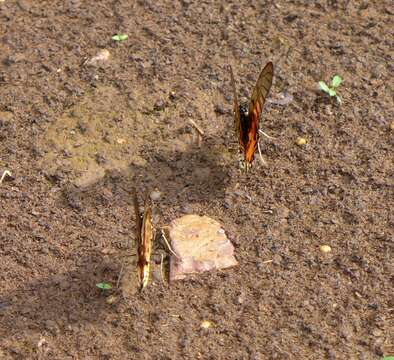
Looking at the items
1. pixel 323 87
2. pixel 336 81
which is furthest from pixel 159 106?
pixel 336 81

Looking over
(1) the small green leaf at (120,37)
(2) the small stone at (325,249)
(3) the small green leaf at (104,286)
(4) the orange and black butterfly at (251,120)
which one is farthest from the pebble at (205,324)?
(1) the small green leaf at (120,37)

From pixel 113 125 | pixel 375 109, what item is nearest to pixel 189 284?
pixel 113 125

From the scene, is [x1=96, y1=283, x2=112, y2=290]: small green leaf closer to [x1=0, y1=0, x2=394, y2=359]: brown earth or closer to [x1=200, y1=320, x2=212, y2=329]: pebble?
[x1=0, y1=0, x2=394, y2=359]: brown earth

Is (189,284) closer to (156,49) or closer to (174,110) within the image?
(174,110)

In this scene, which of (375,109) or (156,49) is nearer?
(375,109)

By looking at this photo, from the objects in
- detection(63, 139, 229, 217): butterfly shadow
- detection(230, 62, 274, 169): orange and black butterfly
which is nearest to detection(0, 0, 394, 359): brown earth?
detection(63, 139, 229, 217): butterfly shadow

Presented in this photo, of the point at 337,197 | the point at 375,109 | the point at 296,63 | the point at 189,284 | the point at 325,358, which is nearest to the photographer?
the point at 325,358

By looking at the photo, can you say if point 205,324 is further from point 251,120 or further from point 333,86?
point 333,86
